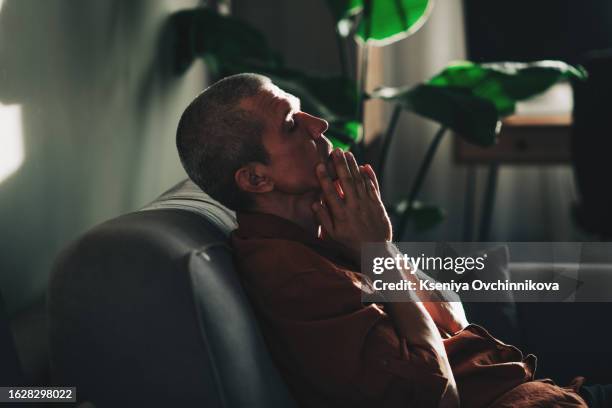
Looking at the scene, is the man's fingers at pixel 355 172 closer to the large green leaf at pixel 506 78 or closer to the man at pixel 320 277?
the man at pixel 320 277

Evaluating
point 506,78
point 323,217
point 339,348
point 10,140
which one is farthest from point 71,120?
point 506,78

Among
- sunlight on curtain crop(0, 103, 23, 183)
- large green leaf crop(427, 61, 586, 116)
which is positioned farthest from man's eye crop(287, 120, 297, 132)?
large green leaf crop(427, 61, 586, 116)

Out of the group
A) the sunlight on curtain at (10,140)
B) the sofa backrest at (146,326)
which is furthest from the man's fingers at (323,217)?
the sunlight on curtain at (10,140)

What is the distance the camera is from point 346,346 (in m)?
0.82

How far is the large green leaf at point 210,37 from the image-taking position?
1.96m

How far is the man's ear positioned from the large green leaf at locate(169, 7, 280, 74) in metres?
0.99

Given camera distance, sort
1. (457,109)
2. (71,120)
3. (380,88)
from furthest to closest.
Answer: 1. (380,88)
2. (457,109)
3. (71,120)

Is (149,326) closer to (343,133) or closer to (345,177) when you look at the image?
(345,177)

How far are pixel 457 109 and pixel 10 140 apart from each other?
1.00 meters

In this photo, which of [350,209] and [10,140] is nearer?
[350,209]

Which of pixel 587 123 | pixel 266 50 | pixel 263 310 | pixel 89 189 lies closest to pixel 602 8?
pixel 587 123

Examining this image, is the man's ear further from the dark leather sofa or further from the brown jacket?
the dark leather sofa

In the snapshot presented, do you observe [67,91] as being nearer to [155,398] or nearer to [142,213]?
[142,213]

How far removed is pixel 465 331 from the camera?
1013mm
